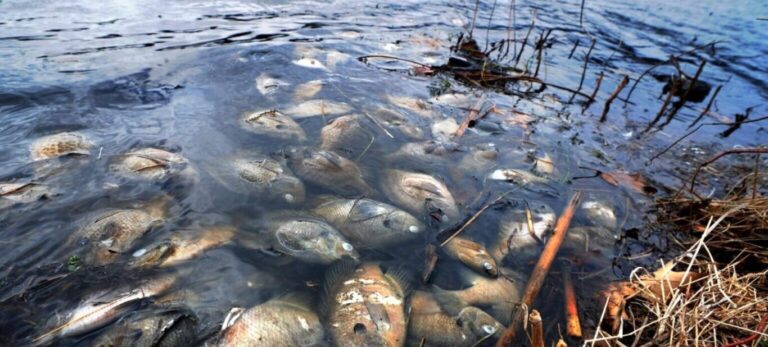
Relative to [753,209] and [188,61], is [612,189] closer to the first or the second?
[753,209]

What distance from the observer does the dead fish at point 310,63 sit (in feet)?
23.7

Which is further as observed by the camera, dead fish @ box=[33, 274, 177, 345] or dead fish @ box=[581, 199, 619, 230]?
dead fish @ box=[581, 199, 619, 230]

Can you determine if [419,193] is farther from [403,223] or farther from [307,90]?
[307,90]

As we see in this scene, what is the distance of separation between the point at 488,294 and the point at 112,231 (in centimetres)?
304

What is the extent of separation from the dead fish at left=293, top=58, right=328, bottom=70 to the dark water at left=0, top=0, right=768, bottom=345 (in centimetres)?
15

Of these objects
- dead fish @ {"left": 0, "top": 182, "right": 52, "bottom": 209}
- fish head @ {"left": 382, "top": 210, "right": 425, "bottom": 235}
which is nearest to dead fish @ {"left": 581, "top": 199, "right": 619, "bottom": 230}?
fish head @ {"left": 382, "top": 210, "right": 425, "bottom": 235}

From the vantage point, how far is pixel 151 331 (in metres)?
2.59

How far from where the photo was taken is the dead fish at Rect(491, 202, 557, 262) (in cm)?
376

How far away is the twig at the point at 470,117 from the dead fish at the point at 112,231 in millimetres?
3664

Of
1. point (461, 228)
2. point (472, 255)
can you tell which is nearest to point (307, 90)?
point (461, 228)

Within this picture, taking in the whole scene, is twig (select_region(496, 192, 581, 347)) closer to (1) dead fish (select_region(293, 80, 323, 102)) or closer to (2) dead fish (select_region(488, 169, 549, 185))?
(2) dead fish (select_region(488, 169, 549, 185))

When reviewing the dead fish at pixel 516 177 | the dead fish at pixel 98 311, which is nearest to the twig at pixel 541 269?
the dead fish at pixel 516 177

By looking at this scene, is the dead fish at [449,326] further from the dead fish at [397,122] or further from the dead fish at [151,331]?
the dead fish at [397,122]

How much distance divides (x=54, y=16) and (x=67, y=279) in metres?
8.08
